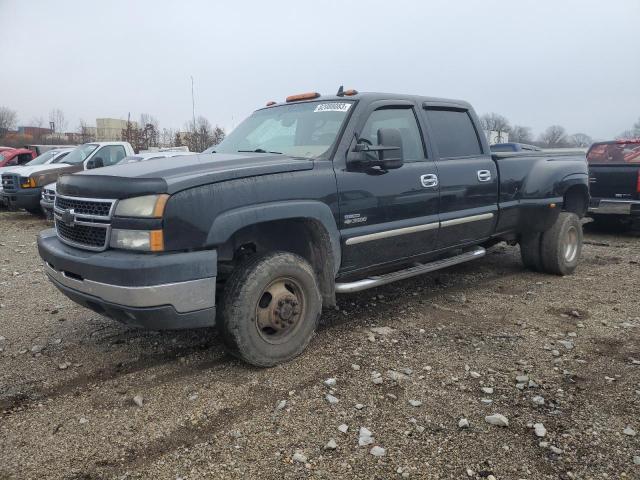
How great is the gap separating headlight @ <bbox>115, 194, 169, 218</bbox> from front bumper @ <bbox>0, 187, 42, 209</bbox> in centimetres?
1002

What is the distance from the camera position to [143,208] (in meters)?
2.89

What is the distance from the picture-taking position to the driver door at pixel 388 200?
3727 millimetres

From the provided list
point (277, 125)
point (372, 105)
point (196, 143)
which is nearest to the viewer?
point (372, 105)

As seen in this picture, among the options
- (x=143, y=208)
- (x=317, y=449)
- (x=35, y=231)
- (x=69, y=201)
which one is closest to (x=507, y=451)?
(x=317, y=449)

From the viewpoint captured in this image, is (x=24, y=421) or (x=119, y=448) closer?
(x=119, y=448)

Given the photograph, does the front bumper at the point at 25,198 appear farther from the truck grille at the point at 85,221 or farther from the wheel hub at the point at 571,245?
the wheel hub at the point at 571,245

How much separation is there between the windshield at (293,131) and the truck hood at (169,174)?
0.32 meters

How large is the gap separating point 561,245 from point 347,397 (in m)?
3.94

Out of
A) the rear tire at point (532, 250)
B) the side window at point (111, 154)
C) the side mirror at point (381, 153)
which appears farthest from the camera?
the side window at point (111, 154)

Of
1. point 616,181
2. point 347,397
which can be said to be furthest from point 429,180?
point 616,181

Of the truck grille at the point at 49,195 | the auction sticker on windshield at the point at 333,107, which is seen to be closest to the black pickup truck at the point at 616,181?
the auction sticker on windshield at the point at 333,107

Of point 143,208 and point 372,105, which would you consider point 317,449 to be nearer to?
point 143,208

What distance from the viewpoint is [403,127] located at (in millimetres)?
4371

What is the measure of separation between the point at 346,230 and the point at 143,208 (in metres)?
1.47
